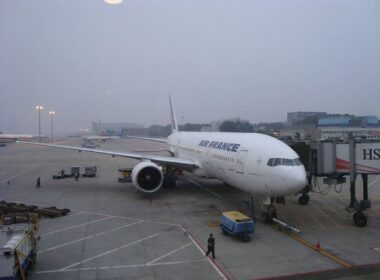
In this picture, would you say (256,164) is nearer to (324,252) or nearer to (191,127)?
(324,252)

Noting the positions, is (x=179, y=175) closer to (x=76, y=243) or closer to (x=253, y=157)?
(x=253, y=157)

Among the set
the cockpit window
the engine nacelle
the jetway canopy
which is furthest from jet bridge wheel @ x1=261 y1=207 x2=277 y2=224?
the engine nacelle

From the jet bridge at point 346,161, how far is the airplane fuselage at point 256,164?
1949 millimetres

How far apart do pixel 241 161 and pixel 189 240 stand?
5.54m

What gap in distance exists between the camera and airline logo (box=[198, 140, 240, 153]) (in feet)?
68.5

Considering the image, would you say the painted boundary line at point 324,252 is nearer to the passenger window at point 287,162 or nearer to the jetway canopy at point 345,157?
the passenger window at point 287,162

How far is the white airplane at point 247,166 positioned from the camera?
16453mm

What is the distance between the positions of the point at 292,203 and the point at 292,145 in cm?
484

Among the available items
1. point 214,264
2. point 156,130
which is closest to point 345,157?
point 214,264

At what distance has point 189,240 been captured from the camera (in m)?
15.6

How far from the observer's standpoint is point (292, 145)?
20188 millimetres

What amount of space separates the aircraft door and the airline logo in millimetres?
797

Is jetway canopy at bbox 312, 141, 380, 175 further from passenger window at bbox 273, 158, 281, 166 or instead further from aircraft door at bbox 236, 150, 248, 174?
aircraft door at bbox 236, 150, 248, 174

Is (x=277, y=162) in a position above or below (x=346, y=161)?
above
